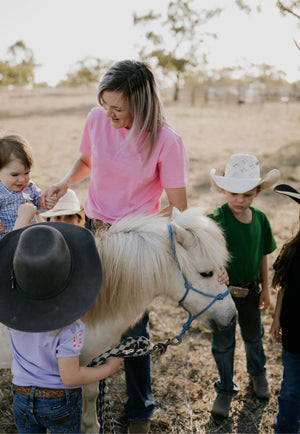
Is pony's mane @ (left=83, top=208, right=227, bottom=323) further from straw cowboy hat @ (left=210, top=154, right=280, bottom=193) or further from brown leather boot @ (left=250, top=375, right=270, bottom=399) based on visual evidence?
brown leather boot @ (left=250, top=375, right=270, bottom=399)

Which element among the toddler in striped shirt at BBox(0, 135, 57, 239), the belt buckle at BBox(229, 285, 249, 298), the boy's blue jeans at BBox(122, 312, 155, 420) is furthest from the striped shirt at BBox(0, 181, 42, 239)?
the belt buckle at BBox(229, 285, 249, 298)

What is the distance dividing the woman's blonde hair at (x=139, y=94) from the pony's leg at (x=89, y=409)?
4.80 feet

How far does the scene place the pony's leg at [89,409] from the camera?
7.47 ft

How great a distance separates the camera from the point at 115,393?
283 cm

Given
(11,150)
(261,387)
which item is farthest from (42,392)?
(261,387)

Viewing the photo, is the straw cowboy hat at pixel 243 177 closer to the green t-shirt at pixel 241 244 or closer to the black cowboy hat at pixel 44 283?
the green t-shirt at pixel 241 244

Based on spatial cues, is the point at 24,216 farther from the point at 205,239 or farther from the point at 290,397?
the point at 290,397

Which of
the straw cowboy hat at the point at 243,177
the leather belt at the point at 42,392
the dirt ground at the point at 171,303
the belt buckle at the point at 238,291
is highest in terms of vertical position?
the straw cowboy hat at the point at 243,177

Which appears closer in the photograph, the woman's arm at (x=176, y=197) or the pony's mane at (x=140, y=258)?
the pony's mane at (x=140, y=258)

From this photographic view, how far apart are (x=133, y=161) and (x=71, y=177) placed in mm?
676

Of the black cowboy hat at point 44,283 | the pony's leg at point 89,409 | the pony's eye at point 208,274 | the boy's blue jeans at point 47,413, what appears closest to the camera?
the black cowboy hat at point 44,283

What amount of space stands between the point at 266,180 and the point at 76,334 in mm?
1561

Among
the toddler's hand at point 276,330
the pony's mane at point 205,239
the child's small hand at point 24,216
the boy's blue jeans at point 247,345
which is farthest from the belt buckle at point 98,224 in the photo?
the toddler's hand at point 276,330

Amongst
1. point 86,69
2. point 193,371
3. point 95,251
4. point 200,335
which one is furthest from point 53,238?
point 86,69
